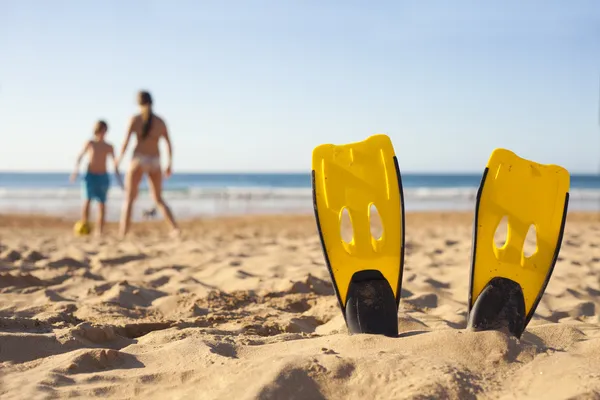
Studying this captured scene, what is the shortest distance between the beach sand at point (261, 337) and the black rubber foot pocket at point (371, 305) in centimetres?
9

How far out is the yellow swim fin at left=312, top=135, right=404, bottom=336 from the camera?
1.97 m

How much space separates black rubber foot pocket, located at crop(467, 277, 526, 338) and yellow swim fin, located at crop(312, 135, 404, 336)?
273 mm

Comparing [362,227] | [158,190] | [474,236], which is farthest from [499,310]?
[158,190]

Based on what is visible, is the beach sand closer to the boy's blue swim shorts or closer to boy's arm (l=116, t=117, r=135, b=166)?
boy's arm (l=116, t=117, r=135, b=166)

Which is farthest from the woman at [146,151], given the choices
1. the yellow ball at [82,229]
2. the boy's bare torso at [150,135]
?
the yellow ball at [82,229]

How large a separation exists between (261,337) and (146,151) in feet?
13.9

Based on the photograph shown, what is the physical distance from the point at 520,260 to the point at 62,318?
176 cm

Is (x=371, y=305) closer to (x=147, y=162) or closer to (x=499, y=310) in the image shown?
(x=499, y=310)

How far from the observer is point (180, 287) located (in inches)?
126

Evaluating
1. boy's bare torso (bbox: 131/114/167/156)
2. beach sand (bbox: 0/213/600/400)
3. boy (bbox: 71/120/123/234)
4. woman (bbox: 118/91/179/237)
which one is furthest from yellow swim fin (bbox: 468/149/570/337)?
boy (bbox: 71/120/123/234)

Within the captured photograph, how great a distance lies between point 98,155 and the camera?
675 centimetres

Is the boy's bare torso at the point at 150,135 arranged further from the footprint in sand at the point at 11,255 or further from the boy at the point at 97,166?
the footprint in sand at the point at 11,255

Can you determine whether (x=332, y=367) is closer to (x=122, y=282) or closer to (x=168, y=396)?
(x=168, y=396)

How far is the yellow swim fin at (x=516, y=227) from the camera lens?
1973 mm
